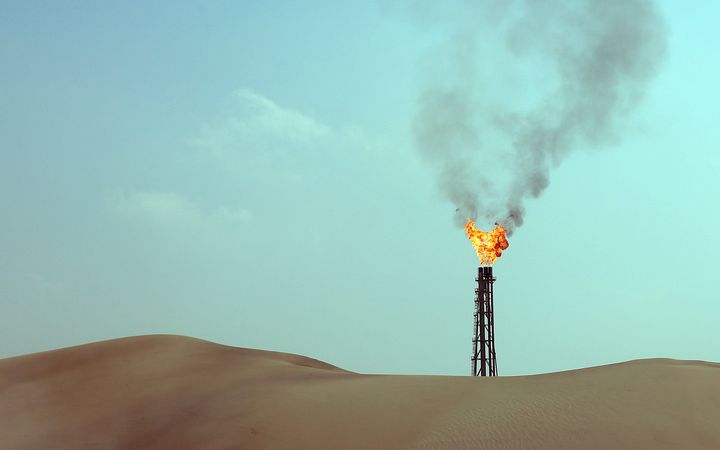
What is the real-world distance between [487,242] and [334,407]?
29095 millimetres

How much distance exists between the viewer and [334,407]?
36.7 feet

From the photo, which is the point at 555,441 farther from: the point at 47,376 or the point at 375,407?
the point at 47,376

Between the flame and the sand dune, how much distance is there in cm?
2573

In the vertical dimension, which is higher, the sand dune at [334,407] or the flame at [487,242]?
the flame at [487,242]

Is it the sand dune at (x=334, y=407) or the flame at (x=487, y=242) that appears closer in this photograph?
the sand dune at (x=334, y=407)

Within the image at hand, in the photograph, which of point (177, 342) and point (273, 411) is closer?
point (273, 411)

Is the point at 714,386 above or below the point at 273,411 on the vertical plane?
above

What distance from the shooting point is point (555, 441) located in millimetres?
9586

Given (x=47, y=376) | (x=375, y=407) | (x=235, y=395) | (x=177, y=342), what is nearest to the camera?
(x=375, y=407)

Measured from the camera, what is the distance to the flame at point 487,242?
1547 inches

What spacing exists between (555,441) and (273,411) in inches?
151

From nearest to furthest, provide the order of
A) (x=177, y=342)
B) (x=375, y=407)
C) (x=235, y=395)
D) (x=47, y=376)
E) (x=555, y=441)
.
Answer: (x=555, y=441)
(x=375, y=407)
(x=235, y=395)
(x=47, y=376)
(x=177, y=342)

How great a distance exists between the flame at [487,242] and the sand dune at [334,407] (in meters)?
25.7

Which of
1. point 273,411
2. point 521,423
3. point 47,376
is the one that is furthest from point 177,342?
point 521,423
